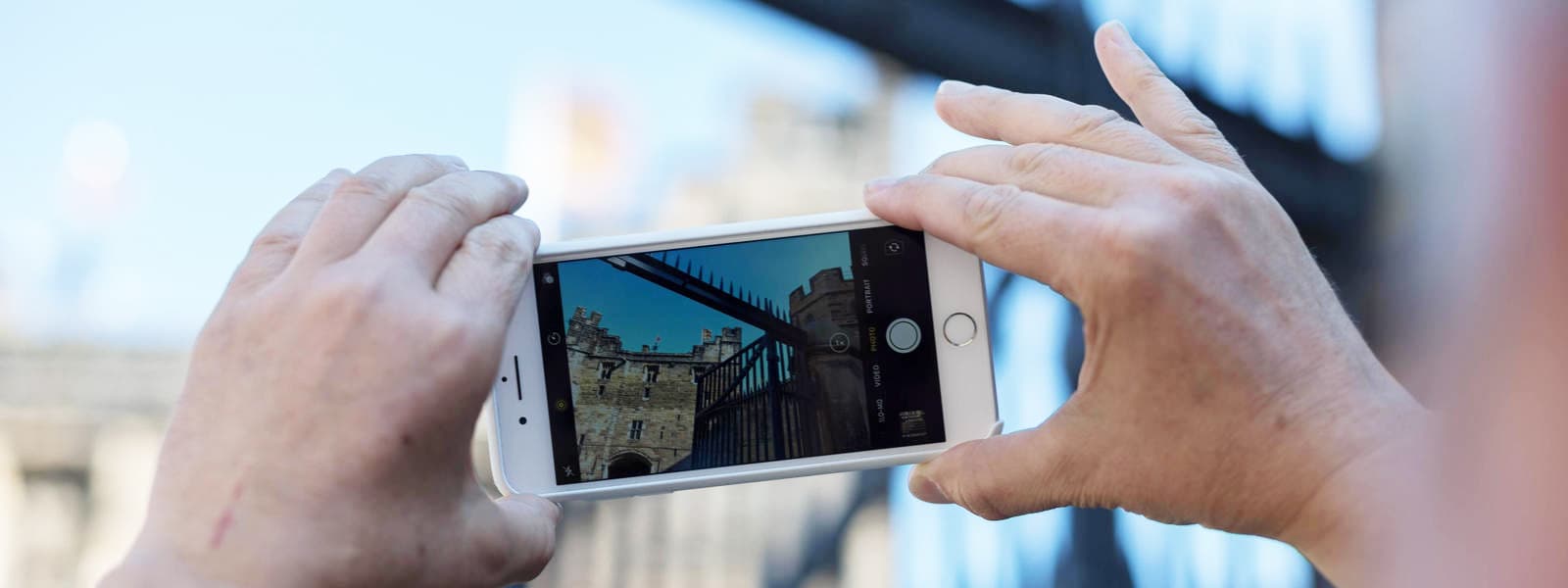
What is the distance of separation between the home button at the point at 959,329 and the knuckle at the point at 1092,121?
6.8 inches

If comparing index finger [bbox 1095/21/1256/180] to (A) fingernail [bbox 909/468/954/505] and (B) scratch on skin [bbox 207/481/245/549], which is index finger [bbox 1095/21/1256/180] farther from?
(B) scratch on skin [bbox 207/481/245/549]

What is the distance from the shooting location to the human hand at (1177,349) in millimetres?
680

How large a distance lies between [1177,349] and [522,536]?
433mm

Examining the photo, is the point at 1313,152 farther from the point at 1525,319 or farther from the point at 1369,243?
the point at 1525,319

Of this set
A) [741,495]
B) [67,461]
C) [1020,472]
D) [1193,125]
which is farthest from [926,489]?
[67,461]

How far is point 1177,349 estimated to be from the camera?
2.24 feet

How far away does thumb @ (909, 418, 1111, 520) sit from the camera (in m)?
0.75

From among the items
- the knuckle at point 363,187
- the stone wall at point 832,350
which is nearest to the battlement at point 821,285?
the stone wall at point 832,350

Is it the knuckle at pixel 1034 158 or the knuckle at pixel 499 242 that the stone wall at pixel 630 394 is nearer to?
the knuckle at pixel 499 242

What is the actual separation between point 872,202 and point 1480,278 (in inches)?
23.4

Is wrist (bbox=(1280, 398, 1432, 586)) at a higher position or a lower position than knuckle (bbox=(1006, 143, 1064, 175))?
lower

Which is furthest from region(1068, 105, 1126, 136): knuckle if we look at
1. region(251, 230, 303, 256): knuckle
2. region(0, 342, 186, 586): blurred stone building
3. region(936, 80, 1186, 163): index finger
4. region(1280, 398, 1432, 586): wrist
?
region(0, 342, 186, 586): blurred stone building

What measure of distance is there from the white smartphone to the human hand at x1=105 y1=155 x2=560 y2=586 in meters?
0.20

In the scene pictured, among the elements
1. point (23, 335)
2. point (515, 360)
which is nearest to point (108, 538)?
point (23, 335)
